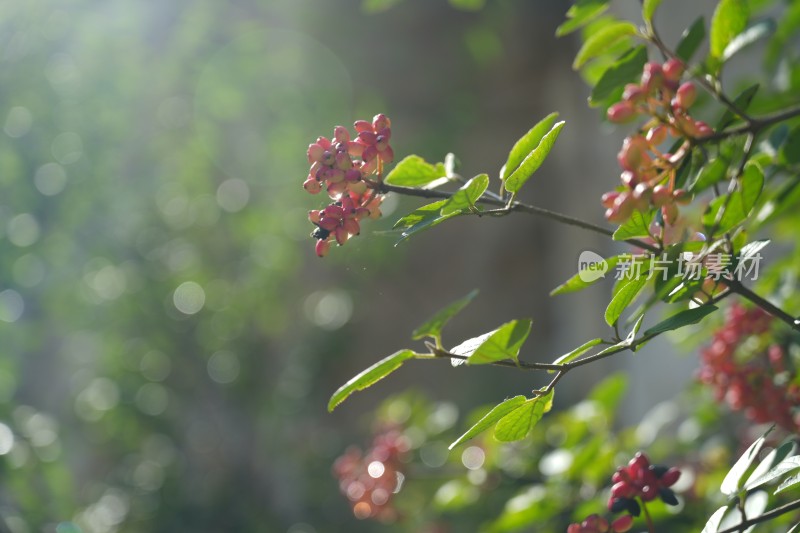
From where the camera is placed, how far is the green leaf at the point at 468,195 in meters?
0.63

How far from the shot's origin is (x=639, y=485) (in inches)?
29.0

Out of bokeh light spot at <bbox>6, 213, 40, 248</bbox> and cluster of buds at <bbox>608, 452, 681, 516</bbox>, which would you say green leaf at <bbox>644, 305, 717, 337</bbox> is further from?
bokeh light spot at <bbox>6, 213, 40, 248</bbox>

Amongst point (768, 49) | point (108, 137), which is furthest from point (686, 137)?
point (108, 137)

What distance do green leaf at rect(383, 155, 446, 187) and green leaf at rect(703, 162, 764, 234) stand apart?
0.72 feet

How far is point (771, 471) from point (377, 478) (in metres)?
0.66

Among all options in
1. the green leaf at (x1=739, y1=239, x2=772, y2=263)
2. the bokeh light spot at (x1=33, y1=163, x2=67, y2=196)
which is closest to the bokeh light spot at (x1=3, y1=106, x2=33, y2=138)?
the bokeh light spot at (x1=33, y1=163, x2=67, y2=196)

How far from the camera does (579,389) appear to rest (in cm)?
335

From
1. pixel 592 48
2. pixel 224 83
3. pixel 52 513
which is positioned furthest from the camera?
pixel 224 83

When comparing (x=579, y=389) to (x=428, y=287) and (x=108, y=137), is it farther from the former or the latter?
(x=108, y=137)

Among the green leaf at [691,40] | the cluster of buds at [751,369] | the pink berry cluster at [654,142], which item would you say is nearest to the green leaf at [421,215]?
the pink berry cluster at [654,142]

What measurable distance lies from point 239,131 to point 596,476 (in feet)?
8.33

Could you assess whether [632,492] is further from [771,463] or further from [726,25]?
[726,25]

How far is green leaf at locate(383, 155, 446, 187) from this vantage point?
723 mm

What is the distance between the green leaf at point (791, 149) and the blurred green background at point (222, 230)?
4.95 ft
